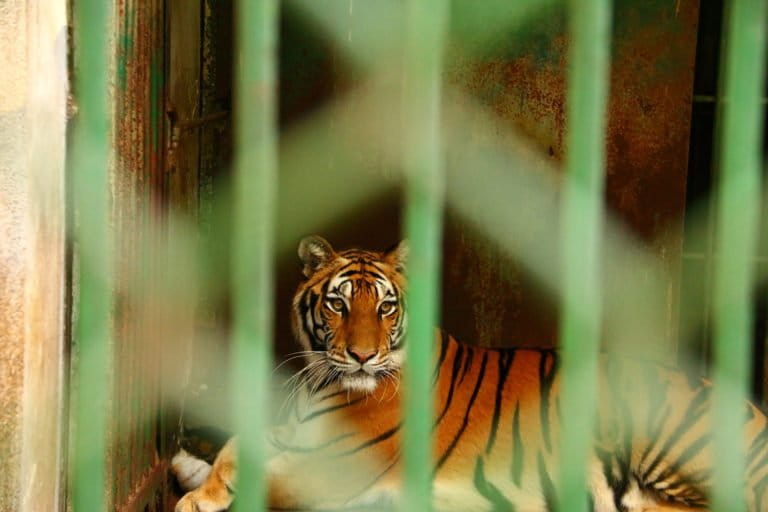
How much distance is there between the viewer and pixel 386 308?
2758 mm

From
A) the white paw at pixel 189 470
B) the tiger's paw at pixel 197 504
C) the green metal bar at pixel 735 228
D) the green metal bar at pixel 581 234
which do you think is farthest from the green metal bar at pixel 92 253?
the white paw at pixel 189 470

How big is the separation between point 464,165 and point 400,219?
264 mm

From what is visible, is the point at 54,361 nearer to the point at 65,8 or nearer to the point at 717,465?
the point at 65,8

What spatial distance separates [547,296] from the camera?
10.7 ft

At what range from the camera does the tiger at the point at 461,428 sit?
2.57 m

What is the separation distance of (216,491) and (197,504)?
55 mm

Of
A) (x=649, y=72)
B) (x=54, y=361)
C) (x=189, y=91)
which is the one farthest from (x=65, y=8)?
(x=649, y=72)

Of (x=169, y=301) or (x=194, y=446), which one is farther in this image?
(x=194, y=446)

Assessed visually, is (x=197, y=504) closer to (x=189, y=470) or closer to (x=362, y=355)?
(x=189, y=470)

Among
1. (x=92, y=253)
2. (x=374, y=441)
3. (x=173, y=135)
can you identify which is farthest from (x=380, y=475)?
(x=92, y=253)

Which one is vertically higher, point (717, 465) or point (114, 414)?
point (717, 465)

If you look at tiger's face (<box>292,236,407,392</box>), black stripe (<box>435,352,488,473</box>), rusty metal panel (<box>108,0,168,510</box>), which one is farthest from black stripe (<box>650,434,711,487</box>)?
rusty metal panel (<box>108,0,168,510</box>)

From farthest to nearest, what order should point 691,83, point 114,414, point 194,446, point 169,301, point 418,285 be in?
point 691,83, point 194,446, point 169,301, point 114,414, point 418,285

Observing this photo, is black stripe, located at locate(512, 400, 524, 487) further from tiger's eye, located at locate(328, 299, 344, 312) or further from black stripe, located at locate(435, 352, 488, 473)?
tiger's eye, located at locate(328, 299, 344, 312)
